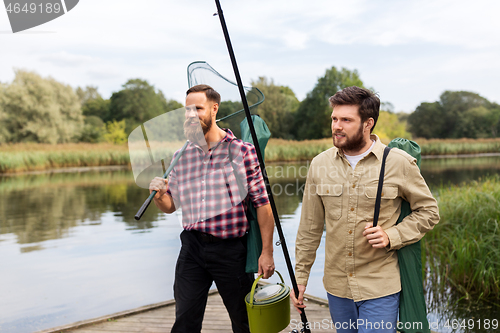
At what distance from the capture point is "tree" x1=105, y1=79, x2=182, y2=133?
42.5 m

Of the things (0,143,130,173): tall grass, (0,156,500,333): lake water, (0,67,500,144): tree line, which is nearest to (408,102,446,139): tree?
(0,67,500,144): tree line

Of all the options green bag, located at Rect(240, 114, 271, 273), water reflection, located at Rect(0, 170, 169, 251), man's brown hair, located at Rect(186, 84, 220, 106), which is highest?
man's brown hair, located at Rect(186, 84, 220, 106)

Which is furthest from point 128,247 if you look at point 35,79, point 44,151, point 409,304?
point 35,79

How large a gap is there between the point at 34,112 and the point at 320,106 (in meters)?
28.6

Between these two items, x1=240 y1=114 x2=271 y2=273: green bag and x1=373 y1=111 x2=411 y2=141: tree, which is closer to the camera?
x1=240 y1=114 x2=271 y2=273: green bag

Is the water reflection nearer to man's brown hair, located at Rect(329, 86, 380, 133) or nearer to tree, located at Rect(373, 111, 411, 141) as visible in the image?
man's brown hair, located at Rect(329, 86, 380, 133)

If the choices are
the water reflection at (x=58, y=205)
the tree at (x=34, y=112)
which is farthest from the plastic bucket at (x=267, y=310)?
the tree at (x=34, y=112)

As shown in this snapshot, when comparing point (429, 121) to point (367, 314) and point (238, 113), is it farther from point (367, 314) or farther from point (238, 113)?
point (367, 314)

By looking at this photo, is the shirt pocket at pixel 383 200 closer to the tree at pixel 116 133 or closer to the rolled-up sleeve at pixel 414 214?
the rolled-up sleeve at pixel 414 214

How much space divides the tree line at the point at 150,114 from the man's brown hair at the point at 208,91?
26980 mm

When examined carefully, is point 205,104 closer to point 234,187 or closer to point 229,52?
point 229,52

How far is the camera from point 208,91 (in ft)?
6.28

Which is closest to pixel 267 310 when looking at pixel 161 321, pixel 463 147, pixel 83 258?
pixel 161 321

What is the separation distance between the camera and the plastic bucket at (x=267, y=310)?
6.22 ft
